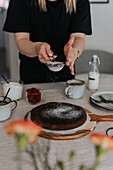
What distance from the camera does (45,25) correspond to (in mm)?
1605

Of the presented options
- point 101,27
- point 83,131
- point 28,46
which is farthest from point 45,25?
point 101,27

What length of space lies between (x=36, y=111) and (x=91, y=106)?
0.36 m

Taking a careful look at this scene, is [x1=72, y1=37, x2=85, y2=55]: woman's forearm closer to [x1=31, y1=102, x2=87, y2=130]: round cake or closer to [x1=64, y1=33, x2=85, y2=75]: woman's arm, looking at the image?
[x1=64, y1=33, x2=85, y2=75]: woman's arm

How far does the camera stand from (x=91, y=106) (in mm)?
1281

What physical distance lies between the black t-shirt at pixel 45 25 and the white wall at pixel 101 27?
1.40m

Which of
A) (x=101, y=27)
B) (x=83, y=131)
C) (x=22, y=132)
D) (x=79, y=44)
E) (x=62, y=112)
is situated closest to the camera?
(x=22, y=132)

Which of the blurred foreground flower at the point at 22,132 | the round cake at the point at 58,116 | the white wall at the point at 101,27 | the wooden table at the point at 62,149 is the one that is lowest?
the wooden table at the point at 62,149

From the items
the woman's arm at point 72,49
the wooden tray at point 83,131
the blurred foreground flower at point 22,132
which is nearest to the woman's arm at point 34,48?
the woman's arm at point 72,49

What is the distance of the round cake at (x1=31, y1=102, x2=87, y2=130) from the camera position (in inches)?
38.2

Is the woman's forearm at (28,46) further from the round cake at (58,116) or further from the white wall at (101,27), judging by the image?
the white wall at (101,27)

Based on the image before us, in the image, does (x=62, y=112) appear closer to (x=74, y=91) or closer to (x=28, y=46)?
(x=74, y=91)

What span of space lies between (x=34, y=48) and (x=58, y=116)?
0.57 m

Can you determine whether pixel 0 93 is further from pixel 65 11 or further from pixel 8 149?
pixel 65 11

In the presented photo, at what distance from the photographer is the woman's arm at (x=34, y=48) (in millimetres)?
1262
